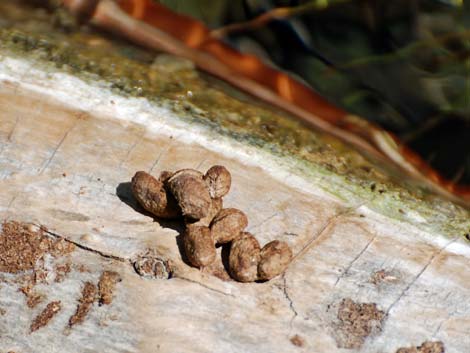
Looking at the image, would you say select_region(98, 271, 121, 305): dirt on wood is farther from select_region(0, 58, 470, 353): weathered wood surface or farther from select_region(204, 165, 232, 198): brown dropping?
select_region(204, 165, 232, 198): brown dropping

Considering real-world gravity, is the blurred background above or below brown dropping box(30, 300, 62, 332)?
above

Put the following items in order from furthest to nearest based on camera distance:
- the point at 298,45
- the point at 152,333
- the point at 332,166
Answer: the point at 298,45, the point at 332,166, the point at 152,333

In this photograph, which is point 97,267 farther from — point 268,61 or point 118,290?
point 268,61

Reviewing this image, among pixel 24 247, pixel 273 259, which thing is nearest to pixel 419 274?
pixel 273 259

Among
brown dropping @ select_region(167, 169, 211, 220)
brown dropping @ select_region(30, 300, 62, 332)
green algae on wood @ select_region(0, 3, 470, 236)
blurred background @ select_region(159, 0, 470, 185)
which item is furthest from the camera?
blurred background @ select_region(159, 0, 470, 185)

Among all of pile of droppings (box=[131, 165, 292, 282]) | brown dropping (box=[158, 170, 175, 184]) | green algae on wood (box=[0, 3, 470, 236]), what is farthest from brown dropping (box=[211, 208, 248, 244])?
green algae on wood (box=[0, 3, 470, 236])

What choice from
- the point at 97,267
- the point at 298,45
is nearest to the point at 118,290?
the point at 97,267
